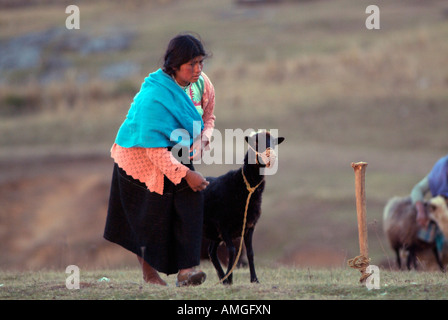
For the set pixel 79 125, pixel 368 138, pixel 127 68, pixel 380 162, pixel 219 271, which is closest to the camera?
pixel 219 271

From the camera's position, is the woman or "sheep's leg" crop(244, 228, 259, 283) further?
"sheep's leg" crop(244, 228, 259, 283)

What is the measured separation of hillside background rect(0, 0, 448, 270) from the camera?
1594 centimetres

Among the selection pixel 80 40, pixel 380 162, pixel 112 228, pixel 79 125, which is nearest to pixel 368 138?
pixel 380 162

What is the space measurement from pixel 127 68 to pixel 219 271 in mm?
27734

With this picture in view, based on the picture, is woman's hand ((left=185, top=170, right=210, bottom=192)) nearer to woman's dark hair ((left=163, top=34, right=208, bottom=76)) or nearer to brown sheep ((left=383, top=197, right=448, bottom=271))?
woman's dark hair ((left=163, top=34, right=208, bottom=76))

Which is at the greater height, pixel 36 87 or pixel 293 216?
pixel 36 87

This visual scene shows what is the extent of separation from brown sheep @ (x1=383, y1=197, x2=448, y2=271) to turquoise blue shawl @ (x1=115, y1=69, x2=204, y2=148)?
621cm

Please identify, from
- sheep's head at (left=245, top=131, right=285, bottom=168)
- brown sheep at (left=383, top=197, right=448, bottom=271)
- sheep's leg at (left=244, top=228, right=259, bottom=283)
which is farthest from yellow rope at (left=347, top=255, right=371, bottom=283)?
brown sheep at (left=383, top=197, right=448, bottom=271)

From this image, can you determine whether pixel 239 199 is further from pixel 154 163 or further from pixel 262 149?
pixel 154 163

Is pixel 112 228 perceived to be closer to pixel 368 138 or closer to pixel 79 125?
pixel 368 138

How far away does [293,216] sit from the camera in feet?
52.7

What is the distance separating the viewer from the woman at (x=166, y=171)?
5.94 m

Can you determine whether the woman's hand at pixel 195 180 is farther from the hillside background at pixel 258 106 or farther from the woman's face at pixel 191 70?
the hillside background at pixel 258 106
